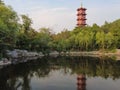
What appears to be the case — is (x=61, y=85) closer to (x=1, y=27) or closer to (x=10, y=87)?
(x=10, y=87)

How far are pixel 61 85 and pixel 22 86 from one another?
2576 mm

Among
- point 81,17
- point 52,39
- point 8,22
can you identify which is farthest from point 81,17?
point 8,22

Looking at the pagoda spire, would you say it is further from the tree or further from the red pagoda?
the tree

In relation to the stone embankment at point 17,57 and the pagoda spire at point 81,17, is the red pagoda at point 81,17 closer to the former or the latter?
the pagoda spire at point 81,17

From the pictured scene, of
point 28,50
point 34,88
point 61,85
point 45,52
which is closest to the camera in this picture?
point 34,88

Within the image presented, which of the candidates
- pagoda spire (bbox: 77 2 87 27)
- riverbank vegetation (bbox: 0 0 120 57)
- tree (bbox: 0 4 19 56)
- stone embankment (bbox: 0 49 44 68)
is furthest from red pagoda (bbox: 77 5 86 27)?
tree (bbox: 0 4 19 56)

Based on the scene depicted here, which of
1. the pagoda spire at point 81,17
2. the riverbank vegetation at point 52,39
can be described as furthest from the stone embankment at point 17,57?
the pagoda spire at point 81,17

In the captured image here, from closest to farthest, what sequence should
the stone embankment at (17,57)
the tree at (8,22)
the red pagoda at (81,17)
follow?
the tree at (8,22) < the stone embankment at (17,57) < the red pagoda at (81,17)

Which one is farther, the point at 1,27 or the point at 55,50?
the point at 55,50

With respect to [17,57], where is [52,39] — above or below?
above

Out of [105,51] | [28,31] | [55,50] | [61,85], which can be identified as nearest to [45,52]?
[28,31]

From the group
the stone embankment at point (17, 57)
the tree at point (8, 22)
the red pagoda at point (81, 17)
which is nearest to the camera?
the tree at point (8, 22)

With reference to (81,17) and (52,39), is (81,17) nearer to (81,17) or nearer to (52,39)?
(81,17)

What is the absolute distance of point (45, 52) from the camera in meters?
58.4
